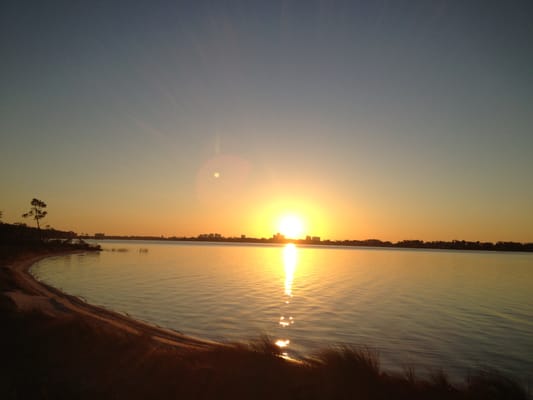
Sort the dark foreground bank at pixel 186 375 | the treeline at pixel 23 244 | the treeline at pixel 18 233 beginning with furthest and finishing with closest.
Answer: the treeline at pixel 18 233
the treeline at pixel 23 244
the dark foreground bank at pixel 186 375

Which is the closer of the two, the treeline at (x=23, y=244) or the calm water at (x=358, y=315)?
the calm water at (x=358, y=315)

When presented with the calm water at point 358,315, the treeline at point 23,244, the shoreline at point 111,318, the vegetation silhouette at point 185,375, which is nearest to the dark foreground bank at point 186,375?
the vegetation silhouette at point 185,375

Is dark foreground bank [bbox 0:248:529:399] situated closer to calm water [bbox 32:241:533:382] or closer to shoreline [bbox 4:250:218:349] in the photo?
shoreline [bbox 4:250:218:349]

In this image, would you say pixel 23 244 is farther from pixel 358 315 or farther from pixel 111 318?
pixel 358 315

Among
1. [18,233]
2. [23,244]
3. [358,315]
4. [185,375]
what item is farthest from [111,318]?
[18,233]

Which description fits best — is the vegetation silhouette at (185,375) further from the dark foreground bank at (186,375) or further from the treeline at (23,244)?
the treeline at (23,244)

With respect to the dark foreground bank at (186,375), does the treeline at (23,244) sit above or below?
above

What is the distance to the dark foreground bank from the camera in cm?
830

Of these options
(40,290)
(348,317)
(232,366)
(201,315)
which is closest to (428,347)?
(348,317)

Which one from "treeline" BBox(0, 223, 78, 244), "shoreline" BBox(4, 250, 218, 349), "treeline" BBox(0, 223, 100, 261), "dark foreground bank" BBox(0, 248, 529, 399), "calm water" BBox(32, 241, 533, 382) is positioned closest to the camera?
"dark foreground bank" BBox(0, 248, 529, 399)

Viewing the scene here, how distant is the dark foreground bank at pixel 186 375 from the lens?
27.2 ft

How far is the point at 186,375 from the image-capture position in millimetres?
9164

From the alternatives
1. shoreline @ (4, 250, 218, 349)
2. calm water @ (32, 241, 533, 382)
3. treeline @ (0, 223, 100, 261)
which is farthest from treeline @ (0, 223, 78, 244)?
shoreline @ (4, 250, 218, 349)

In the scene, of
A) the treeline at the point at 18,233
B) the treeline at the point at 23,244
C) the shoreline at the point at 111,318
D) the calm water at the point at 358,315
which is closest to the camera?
the shoreline at the point at 111,318
